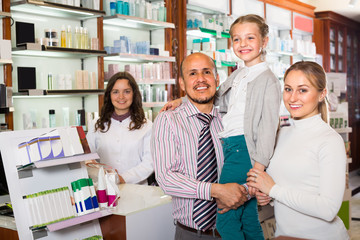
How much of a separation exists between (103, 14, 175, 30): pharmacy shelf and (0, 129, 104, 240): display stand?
2.79m

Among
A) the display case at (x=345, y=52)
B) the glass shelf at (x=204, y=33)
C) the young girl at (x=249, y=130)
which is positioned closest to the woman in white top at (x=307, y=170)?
the young girl at (x=249, y=130)

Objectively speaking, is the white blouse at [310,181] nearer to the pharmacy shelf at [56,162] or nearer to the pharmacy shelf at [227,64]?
the pharmacy shelf at [56,162]

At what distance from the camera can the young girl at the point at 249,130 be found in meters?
2.06

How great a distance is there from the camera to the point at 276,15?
7.88 m

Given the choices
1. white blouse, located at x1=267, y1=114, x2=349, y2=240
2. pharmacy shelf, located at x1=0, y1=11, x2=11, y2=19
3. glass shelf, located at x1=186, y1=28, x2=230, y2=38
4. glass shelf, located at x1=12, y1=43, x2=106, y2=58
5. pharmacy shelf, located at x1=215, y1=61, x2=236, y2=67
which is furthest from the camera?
pharmacy shelf, located at x1=215, y1=61, x2=236, y2=67

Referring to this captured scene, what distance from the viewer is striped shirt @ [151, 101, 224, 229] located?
2027mm

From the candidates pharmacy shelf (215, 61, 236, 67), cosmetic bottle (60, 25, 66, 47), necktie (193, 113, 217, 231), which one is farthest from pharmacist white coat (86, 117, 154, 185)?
pharmacy shelf (215, 61, 236, 67)

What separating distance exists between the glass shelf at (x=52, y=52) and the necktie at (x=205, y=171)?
96.5 inches

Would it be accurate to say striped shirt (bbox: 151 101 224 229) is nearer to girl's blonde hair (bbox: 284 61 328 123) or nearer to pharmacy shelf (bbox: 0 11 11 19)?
girl's blonde hair (bbox: 284 61 328 123)

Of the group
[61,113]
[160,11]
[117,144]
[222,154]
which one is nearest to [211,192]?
[222,154]

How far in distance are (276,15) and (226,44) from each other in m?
1.85

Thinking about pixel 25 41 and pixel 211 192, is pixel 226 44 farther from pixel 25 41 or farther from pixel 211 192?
pixel 211 192

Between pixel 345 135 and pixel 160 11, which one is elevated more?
pixel 160 11

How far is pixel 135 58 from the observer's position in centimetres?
512
